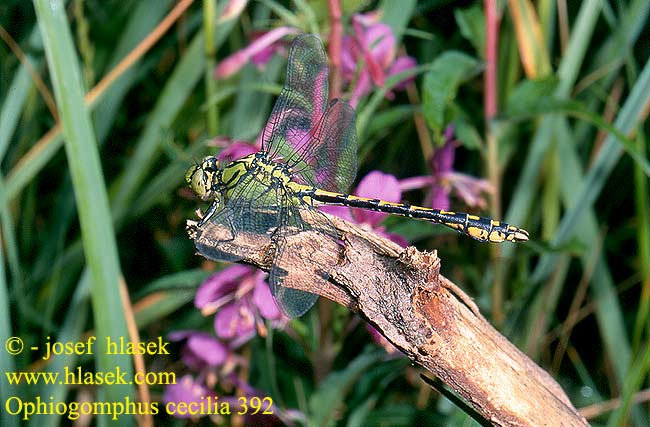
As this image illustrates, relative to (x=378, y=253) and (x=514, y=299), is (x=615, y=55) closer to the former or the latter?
(x=514, y=299)

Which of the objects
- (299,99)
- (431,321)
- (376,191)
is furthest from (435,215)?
(431,321)

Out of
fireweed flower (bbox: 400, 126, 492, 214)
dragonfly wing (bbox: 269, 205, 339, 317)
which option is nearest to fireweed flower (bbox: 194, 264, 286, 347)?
dragonfly wing (bbox: 269, 205, 339, 317)

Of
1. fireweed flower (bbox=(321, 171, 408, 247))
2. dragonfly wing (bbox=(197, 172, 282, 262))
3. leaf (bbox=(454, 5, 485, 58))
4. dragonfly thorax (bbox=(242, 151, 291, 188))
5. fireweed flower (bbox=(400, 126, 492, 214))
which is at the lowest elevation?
dragonfly wing (bbox=(197, 172, 282, 262))

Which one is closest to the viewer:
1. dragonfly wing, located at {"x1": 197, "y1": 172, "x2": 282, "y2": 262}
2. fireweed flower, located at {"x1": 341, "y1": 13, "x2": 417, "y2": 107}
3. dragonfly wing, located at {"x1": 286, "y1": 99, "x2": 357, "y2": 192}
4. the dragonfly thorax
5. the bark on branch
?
the bark on branch

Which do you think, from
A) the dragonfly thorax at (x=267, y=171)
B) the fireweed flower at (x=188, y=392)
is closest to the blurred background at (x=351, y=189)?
the fireweed flower at (x=188, y=392)

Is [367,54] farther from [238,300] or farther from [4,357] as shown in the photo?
[4,357]

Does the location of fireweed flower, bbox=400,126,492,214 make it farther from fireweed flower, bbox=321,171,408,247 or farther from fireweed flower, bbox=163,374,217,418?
fireweed flower, bbox=163,374,217,418

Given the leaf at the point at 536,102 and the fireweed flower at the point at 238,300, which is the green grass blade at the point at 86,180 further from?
the leaf at the point at 536,102
